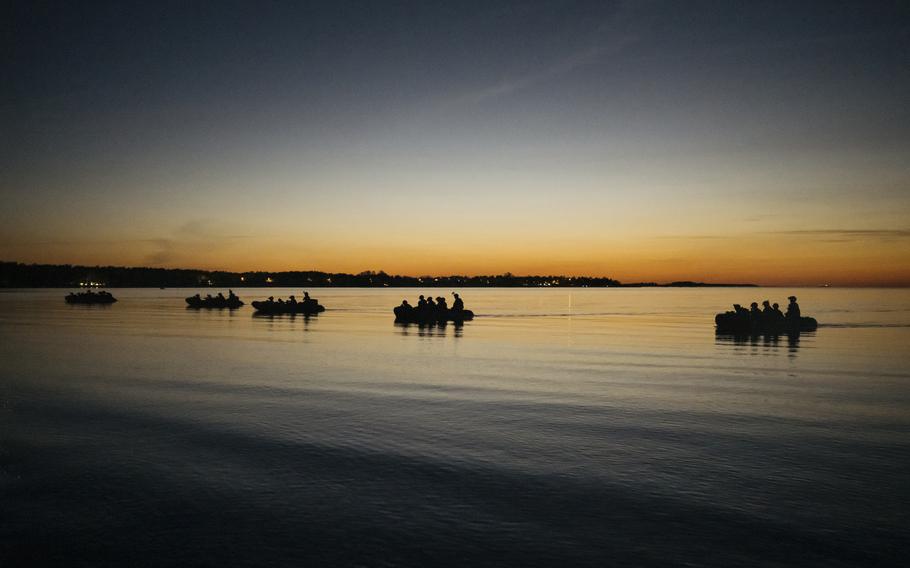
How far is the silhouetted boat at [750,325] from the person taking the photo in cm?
4778

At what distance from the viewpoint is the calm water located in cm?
889

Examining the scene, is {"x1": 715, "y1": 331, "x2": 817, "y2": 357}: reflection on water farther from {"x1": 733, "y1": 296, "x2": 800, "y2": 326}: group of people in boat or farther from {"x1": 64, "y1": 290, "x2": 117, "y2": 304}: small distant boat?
{"x1": 64, "y1": 290, "x2": 117, "y2": 304}: small distant boat

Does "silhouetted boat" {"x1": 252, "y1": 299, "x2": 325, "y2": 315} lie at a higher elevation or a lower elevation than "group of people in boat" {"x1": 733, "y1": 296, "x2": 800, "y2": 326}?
lower

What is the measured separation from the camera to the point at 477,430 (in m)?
15.7

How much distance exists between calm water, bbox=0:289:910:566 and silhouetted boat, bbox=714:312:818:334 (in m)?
20.2

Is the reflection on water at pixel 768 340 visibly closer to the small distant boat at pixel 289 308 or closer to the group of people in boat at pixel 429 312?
the group of people in boat at pixel 429 312

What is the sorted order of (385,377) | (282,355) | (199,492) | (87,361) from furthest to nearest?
(282,355), (87,361), (385,377), (199,492)

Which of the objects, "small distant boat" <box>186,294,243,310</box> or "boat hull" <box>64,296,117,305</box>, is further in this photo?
"boat hull" <box>64,296,117,305</box>

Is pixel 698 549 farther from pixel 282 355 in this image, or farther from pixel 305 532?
pixel 282 355

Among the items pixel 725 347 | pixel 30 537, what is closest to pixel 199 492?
pixel 30 537

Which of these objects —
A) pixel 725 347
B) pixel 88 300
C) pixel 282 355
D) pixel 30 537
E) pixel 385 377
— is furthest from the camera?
pixel 88 300

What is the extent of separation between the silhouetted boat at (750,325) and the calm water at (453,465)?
66.1 feet

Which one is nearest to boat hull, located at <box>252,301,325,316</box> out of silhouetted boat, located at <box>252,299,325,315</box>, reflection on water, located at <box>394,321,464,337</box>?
silhouetted boat, located at <box>252,299,325,315</box>

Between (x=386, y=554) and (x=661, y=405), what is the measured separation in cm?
1276
